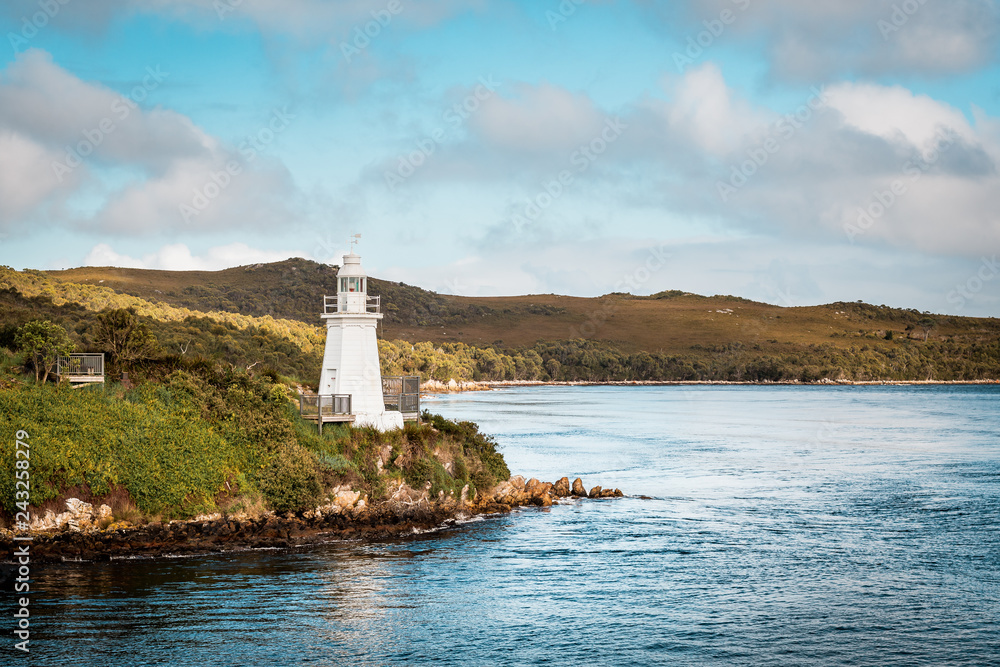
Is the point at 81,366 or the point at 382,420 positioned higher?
the point at 81,366

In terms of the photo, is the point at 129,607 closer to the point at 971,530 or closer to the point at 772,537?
the point at 772,537

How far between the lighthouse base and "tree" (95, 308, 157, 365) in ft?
30.6

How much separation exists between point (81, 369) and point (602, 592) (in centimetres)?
2091

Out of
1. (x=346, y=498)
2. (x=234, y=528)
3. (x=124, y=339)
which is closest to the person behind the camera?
(x=234, y=528)

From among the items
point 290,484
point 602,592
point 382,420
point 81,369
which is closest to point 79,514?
point 290,484

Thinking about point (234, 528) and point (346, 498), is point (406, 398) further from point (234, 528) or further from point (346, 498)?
point (234, 528)

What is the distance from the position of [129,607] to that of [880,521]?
2661 centimetres

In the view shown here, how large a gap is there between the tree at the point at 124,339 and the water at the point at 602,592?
40.1ft

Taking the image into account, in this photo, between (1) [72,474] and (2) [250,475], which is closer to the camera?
(1) [72,474]

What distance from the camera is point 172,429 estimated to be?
27828 millimetres

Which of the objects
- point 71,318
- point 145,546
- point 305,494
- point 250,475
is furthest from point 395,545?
point 71,318

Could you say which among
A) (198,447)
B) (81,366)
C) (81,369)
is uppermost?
(81,366)

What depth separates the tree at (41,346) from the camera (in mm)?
30781

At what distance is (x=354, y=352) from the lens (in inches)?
1218
